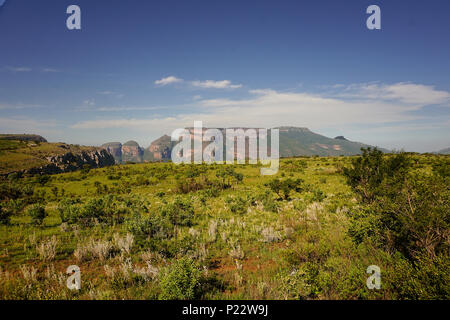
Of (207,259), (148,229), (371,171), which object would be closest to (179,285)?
(207,259)

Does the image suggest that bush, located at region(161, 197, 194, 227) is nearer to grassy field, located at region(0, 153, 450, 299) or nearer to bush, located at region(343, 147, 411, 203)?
grassy field, located at region(0, 153, 450, 299)

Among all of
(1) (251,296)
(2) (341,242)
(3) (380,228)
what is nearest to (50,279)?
(1) (251,296)

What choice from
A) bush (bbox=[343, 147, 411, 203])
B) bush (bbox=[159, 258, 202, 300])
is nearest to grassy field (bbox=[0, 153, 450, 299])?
bush (bbox=[159, 258, 202, 300])

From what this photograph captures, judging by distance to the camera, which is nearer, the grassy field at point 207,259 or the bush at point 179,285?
the bush at point 179,285

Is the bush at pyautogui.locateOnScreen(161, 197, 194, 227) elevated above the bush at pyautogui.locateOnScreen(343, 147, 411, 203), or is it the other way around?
the bush at pyautogui.locateOnScreen(343, 147, 411, 203)

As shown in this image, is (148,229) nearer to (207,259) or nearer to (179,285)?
(207,259)

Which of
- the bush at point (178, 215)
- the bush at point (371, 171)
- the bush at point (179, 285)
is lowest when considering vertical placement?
the bush at point (178, 215)

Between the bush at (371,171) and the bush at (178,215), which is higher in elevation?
the bush at (371,171)

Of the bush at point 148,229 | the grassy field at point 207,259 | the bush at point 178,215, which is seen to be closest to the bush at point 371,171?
the grassy field at point 207,259

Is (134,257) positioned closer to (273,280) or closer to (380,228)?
(273,280)

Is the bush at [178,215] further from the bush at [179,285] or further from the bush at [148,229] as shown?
the bush at [179,285]

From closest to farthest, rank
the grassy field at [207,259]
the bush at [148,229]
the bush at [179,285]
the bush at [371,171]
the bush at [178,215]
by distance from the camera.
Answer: the bush at [179,285]
the grassy field at [207,259]
the bush at [148,229]
the bush at [178,215]
the bush at [371,171]

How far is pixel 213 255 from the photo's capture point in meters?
9.03

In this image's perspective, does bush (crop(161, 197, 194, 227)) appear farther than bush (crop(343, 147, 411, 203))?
No
